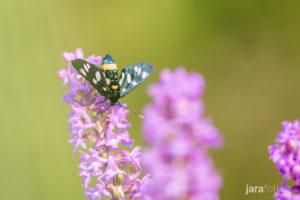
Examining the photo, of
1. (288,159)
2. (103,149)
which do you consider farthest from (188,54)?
(288,159)

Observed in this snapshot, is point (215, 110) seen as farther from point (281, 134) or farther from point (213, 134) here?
point (213, 134)

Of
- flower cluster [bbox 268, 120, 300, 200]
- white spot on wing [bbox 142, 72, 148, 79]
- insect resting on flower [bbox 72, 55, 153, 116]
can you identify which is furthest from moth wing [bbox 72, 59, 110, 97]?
flower cluster [bbox 268, 120, 300, 200]

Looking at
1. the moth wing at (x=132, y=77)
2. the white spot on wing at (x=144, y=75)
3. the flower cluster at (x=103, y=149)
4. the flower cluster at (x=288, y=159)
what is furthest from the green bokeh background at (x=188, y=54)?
the flower cluster at (x=288, y=159)

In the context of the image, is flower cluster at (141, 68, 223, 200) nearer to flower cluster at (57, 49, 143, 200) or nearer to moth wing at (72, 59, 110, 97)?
flower cluster at (57, 49, 143, 200)

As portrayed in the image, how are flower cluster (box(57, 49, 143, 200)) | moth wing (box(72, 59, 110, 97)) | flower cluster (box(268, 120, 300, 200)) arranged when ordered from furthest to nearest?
moth wing (box(72, 59, 110, 97)), flower cluster (box(57, 49, 143, 200)), flower cluster (box(268, 120, 300, 200))

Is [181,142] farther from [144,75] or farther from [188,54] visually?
[188,54]

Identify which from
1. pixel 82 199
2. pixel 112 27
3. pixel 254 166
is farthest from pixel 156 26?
pixel 82 199
